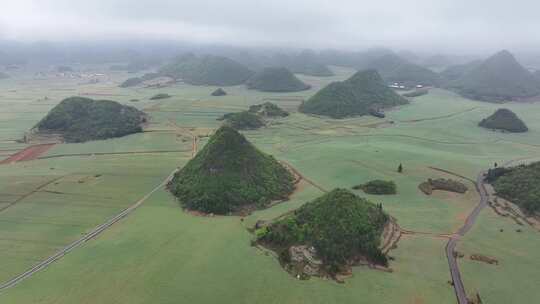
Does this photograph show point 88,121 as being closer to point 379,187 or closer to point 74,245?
point 74,245

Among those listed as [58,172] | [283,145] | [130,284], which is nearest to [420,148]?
[283,145]

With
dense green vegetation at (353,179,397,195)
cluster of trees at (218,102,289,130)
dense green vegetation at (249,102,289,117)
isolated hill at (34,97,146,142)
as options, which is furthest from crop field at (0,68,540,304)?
dense green vegetation at (249,102,289,117)

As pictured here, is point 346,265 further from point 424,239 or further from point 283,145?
point 283,145

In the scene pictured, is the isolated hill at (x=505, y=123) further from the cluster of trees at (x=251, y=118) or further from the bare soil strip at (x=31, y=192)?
the bare soil strip at (x=31, y=192)

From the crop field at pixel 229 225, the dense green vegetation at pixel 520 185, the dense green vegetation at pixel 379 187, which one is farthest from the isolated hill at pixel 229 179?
the dense green vegetation at pixel 520 185

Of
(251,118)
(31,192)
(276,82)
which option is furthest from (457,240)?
(276,82)
